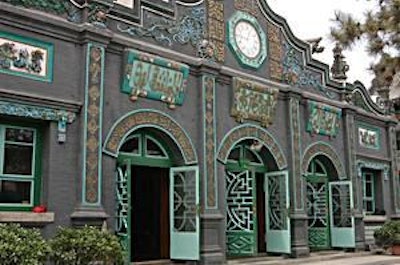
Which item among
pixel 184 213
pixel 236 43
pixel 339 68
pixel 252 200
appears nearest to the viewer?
pixel 184 213

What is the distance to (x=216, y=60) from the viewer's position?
1332 centimetres

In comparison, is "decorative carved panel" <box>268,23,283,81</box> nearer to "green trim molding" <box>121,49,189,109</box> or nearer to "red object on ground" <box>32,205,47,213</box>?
"green trim molding" <box>121,49,189,109</box>

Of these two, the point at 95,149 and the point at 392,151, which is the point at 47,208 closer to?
the point at 95,149

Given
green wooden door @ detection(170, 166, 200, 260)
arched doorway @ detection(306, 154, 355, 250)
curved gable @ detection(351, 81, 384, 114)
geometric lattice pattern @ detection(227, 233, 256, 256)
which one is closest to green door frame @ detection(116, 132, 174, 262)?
green wooden door @ detection(170, 166, 200, 260)

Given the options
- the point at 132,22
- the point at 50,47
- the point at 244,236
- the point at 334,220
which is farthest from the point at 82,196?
the point at 334,220

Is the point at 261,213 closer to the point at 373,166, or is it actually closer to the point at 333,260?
the point at 333,260

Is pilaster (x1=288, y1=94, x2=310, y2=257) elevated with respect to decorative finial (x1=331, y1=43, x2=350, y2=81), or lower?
lower

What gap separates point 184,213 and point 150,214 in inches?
95.1

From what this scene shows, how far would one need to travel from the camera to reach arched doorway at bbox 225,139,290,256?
1355 cm

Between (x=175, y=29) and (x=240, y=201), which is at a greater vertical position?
(x=175, y=29)

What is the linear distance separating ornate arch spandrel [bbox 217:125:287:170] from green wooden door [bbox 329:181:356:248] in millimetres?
2843

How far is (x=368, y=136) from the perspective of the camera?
18.8 metres

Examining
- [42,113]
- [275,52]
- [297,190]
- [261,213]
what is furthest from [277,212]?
[42,113]

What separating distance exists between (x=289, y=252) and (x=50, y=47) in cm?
789
